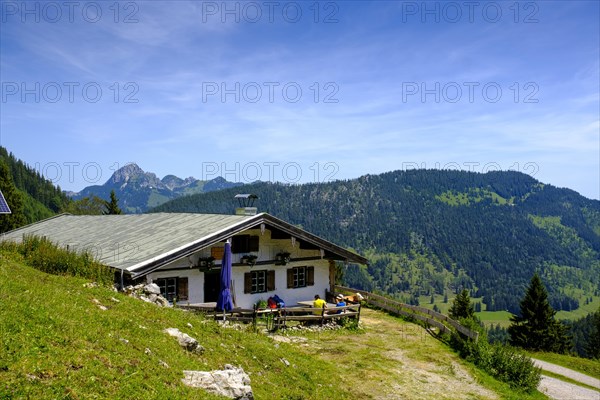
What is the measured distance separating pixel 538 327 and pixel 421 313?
102 feet

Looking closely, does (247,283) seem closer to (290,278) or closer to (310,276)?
(290,278)

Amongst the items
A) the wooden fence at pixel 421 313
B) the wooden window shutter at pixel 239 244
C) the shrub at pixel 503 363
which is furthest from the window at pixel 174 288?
the shrub at pixel 503 363

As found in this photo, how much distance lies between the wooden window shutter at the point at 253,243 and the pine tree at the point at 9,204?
49.1 meters

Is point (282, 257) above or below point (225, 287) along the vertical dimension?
above

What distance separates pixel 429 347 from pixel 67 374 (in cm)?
1836

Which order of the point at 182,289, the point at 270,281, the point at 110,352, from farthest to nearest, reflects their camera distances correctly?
the point at 270,281 → the point at 182,289 → the point at 110,352

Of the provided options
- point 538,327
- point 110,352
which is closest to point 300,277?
point 110,352

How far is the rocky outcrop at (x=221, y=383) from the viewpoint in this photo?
9.56 m

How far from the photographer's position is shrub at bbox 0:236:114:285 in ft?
62.4

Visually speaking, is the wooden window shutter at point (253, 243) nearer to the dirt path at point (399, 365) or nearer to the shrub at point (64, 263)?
the dirt path at point (399, 365)

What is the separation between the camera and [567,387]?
82.1ft

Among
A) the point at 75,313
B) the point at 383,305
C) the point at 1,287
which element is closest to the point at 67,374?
the point at 75,313

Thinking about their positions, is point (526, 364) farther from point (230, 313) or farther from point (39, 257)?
point (39, 257)

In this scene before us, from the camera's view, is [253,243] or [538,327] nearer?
[253,243]
